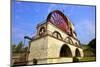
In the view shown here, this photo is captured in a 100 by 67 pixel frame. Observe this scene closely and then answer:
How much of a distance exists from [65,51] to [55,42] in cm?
17

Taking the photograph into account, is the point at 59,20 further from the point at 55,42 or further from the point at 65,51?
the point at 65,51

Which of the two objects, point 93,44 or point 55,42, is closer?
point 55,42

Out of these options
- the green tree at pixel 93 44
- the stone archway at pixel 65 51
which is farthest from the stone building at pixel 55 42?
the green tree at pixel 93 44

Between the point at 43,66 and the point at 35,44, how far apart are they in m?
0.27

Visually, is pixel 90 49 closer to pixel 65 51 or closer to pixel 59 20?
pixel 65 51

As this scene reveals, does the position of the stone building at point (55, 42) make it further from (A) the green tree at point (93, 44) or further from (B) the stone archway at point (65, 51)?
(A) the green tree at point (93, 44)

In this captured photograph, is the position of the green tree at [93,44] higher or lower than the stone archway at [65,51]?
higher

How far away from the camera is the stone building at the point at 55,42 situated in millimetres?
2367

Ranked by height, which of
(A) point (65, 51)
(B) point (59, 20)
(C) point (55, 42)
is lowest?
(A) point (65, 51)

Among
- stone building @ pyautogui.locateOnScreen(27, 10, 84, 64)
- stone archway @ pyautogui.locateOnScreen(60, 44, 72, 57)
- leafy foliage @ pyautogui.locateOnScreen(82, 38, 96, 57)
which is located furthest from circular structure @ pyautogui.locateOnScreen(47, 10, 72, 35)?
leafy foliage @ pyautogui.locateOnScreen(82, 38, 96, 57)

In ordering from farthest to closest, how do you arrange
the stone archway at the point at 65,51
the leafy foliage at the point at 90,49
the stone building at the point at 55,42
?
the leafy foliage at the point at 90,49 → the stone archway at the point at 65,51 → the stone building at the point at 55,42

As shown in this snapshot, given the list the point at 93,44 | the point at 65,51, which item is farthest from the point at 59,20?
the point at 93,44

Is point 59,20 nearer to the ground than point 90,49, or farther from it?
farther from it

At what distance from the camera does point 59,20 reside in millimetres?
2494
